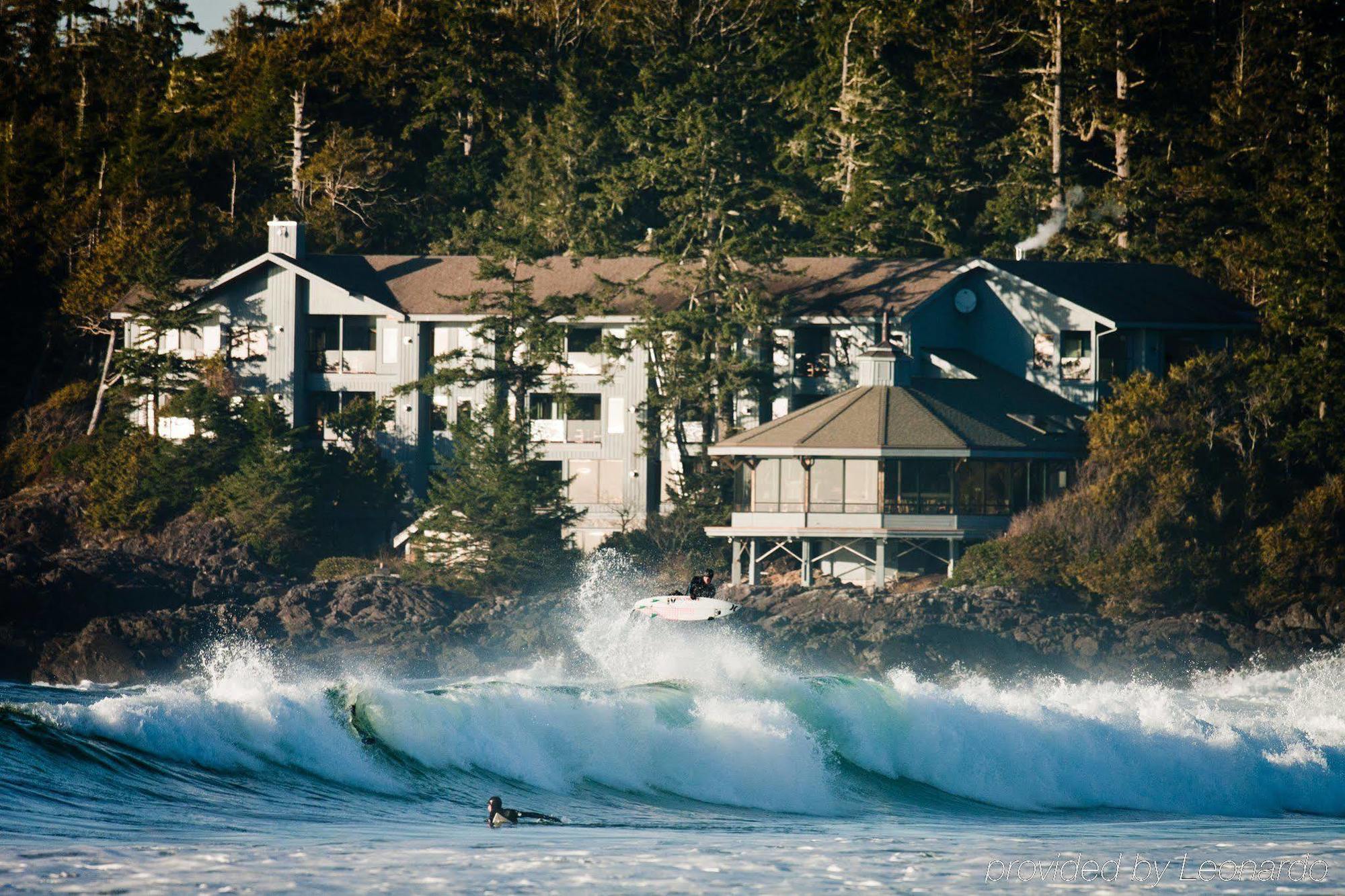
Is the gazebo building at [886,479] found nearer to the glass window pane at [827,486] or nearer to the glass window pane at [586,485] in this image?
the glass window pane at [827,486]

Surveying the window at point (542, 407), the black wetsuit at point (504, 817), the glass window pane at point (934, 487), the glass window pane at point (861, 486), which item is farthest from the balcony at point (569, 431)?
the black wetsuit at point (504, 817)

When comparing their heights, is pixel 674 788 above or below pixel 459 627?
below

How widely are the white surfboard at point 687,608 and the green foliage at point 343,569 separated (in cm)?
1169

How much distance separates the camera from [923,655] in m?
49.5

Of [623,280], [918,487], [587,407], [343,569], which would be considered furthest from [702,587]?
[623,280]

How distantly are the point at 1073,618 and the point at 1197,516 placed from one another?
15.3 feet

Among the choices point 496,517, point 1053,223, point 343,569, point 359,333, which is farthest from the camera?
point 1053,223

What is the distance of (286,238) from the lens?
213 feet

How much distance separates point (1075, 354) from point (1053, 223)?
8836 mm

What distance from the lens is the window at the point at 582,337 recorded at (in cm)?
6150

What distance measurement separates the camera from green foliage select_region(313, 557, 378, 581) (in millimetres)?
56781

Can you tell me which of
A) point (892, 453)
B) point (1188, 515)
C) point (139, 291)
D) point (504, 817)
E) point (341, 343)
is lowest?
point (504, 817)

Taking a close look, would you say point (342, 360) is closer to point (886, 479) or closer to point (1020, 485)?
point (886, 479)

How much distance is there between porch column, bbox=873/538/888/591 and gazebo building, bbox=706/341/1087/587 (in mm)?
34
